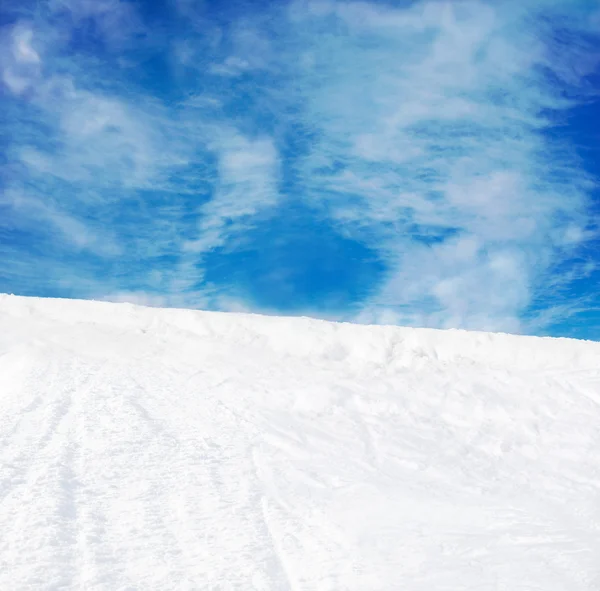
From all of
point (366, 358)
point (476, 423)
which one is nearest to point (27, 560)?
point (476, 423)

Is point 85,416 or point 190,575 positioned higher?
point 85,416

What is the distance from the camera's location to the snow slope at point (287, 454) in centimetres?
370

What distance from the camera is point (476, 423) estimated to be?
24.0 feet

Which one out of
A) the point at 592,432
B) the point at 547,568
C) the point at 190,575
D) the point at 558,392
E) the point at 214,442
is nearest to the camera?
the point at 190,575

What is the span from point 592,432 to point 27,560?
623cm

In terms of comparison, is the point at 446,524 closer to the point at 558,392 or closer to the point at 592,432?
the point at 592,432

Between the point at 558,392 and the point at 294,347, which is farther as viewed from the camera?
the point at 294,347

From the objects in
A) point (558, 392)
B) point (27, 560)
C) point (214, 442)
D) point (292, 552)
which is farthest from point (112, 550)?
point (558, 392)

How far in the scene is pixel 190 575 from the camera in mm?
3484

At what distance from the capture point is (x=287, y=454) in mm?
5938

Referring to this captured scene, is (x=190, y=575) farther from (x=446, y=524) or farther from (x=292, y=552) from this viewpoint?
(x=446, y=524)

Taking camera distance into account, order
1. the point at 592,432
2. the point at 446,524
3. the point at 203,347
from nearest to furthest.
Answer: the point at 446,524, the point at 592,432, the point at 203,347

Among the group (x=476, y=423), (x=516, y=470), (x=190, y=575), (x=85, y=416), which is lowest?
(x=190, y=575)

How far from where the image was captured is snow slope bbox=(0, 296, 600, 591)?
3.70 meters
